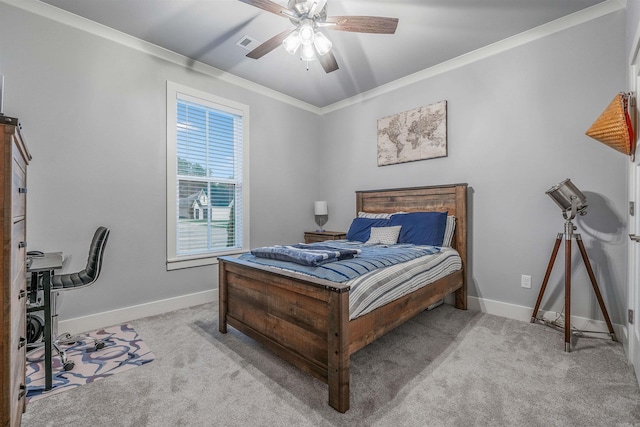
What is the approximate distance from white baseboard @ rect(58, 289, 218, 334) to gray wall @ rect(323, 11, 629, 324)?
2946 mm

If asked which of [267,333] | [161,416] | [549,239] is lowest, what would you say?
[161,416]

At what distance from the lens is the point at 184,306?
3.17 meters

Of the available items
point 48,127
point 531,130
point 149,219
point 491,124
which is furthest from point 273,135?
point 531,130

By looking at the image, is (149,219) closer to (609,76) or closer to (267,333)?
(267,333)

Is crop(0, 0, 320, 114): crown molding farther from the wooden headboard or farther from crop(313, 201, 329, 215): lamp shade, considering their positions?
the wooden headboard

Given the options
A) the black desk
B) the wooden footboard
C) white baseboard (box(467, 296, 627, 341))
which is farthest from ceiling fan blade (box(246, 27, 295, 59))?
white baseboard (box(467, 296, 627, 341))

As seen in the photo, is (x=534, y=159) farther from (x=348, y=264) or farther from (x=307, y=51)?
(x=307, y=51)

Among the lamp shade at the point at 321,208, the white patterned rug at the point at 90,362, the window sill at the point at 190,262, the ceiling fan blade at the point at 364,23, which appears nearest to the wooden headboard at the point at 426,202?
the lamp shade at the point at 321,208

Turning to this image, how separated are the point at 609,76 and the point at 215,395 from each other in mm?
3805

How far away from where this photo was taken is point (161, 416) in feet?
4.86

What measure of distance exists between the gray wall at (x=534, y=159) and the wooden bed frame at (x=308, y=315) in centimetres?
68

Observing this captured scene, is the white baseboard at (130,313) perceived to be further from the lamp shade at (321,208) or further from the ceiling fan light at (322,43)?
the ceiling fan light at (322,43)

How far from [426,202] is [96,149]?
11.4 feet

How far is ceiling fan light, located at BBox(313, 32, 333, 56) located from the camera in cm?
212
